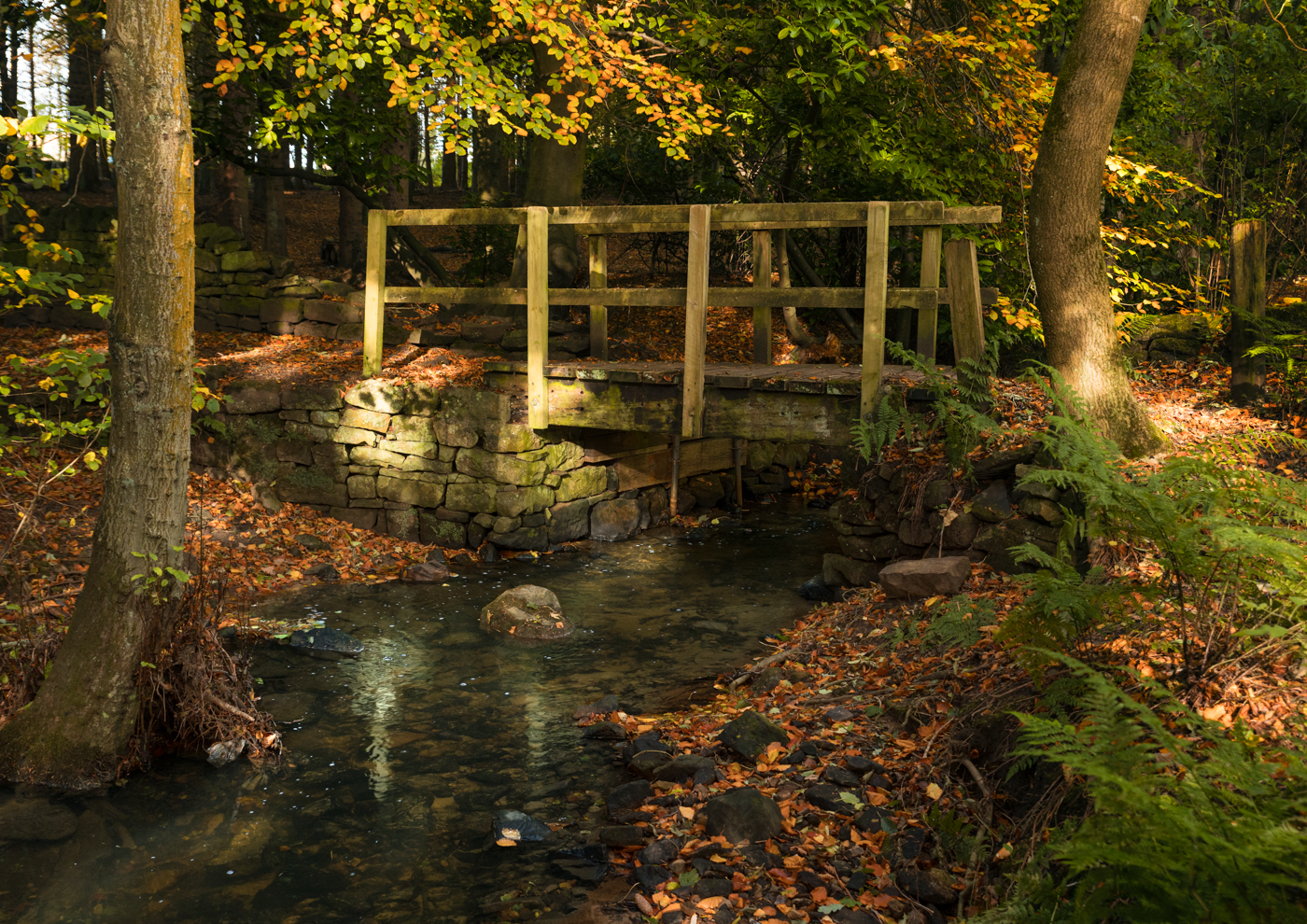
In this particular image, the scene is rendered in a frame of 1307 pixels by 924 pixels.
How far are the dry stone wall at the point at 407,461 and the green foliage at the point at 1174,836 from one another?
710cm

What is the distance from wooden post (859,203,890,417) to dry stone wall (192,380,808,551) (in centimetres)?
358

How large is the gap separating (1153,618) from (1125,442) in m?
3.08

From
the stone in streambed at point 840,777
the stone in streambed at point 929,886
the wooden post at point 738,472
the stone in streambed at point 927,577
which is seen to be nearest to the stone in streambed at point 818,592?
the stone in streambed at point 927,577

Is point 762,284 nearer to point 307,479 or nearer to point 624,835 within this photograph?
point 307,479

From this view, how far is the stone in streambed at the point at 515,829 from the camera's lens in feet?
14.6

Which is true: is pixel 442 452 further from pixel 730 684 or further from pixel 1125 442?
pixel 1125 442

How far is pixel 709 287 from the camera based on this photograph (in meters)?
8.22

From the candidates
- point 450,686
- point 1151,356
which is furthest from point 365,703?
point 1151,356

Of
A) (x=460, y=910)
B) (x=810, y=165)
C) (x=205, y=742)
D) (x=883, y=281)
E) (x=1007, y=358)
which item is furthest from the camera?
(x=810, y=165)

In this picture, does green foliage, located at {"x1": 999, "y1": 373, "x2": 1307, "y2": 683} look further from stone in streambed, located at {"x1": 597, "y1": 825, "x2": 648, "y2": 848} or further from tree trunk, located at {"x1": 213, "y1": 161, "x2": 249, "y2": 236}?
tree trunk, located at {"x1": 213, "y1": 161, "x2": 249, "y2": 236}

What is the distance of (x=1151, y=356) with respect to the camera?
949cm

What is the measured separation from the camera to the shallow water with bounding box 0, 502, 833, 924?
405 centimetres

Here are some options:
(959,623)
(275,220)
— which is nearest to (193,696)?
(959,623)

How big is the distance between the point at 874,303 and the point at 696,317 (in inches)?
59.9
